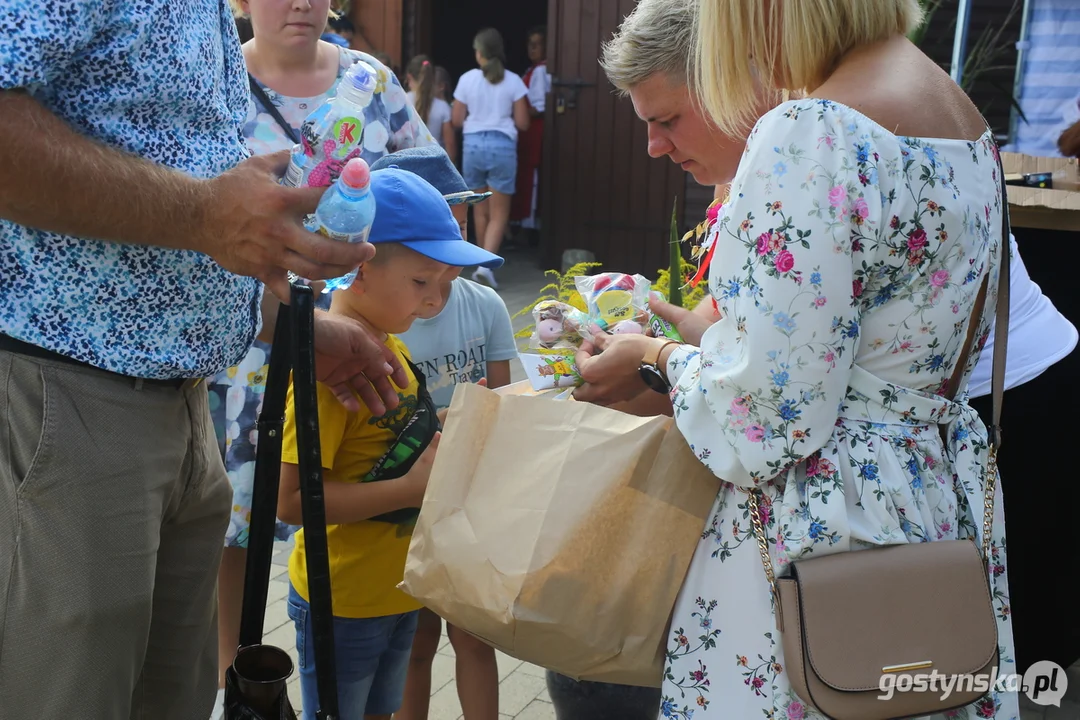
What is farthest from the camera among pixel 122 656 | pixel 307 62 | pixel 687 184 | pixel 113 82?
pixel 687 184

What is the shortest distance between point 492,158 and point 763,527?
8853mm

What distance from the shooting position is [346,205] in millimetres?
1412

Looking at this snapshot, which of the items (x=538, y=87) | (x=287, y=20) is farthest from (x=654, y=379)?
(x=538, y=87)

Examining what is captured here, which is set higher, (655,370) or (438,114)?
(438,114)

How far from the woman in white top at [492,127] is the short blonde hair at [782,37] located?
Answer: 326 inches

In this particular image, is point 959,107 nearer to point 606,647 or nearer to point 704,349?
point 704,349

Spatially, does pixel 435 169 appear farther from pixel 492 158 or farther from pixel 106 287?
pixel 492 158

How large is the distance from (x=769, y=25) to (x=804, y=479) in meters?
0.72

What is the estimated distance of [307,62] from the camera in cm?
296

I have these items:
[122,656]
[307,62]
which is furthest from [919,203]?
[307,62]

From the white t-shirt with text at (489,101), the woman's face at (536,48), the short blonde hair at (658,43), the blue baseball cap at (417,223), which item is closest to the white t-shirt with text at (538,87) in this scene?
the white t-shirt with text at (489,101)

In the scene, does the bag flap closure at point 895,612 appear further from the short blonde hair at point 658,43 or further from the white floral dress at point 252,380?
the white floral dress at point 252,380

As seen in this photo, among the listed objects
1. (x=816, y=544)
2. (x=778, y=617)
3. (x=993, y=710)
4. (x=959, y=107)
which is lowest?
(x=993, y=710)

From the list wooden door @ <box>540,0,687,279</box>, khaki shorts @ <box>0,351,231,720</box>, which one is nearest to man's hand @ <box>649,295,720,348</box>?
khaki shorts @ <box>0,351,231,720</box>
